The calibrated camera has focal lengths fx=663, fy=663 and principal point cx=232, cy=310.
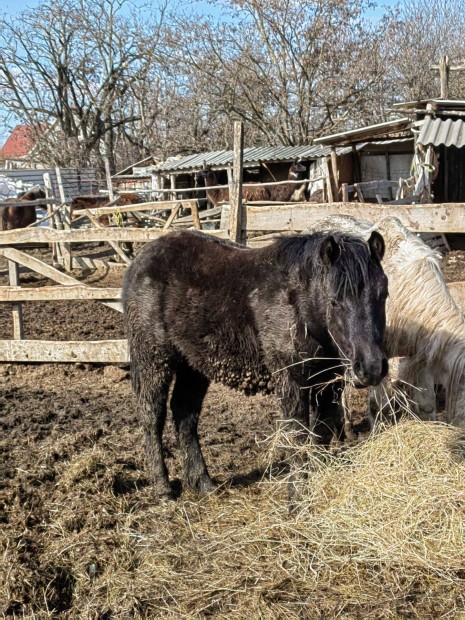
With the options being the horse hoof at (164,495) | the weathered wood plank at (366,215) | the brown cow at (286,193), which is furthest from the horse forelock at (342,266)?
the brown cow at (286,193)

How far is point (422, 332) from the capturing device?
4617mm

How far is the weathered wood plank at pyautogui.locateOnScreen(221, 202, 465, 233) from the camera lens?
5.88 meters

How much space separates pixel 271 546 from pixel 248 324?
1.24 meters

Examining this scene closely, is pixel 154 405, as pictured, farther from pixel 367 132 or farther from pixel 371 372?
pixel 367 132

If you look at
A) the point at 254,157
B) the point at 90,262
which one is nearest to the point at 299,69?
the point at 254,157

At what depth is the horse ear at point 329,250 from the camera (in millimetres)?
3465

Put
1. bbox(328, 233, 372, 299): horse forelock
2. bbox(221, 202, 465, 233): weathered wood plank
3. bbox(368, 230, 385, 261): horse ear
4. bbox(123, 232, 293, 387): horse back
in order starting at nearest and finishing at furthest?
1. bbox(328, 233, 372, 299): horse forelock
2. bbox(368, 230, 385, 261): horse ear
3. bbox(123, 232, 293, 387): horse back
4. bbox(221, 202, 465, 233): weathered wood plank

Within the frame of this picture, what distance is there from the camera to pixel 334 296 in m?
3.49

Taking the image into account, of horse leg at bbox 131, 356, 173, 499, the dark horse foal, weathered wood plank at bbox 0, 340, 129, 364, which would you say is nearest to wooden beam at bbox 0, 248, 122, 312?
weathered wood plank at bbox 0, 340, 129, 364

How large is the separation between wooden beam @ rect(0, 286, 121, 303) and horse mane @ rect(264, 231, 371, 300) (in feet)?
10.6

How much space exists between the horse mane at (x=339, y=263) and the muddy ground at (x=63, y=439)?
3.78 feet

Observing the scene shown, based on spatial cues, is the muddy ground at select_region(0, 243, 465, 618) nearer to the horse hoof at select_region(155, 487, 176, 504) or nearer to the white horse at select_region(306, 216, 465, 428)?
the horse hoof at select_region(155, 487, 176, 504)

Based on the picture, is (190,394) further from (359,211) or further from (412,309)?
(359,211)

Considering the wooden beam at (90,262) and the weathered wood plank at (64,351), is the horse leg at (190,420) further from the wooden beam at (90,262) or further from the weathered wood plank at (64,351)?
the wooden beam at (90,262)
